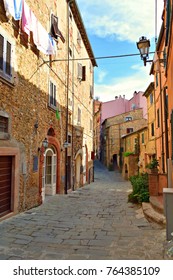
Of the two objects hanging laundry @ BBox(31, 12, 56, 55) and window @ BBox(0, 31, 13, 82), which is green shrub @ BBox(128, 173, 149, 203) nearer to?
window @ BBox(0, 31, 13, 82)

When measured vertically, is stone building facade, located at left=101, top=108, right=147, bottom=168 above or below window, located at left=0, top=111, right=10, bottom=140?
above

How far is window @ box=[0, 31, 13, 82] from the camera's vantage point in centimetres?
615

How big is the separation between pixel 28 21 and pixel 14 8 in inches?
41.5

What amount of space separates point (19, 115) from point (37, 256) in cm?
452

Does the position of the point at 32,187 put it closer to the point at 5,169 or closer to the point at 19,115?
the point at 5,169

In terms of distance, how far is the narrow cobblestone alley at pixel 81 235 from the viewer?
3945mm

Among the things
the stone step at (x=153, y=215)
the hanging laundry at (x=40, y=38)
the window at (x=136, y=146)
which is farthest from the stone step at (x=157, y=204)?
the window at (x=136, y=146)

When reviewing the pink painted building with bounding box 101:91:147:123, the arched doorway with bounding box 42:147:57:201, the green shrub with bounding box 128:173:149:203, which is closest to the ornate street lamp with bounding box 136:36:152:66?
the green shrub with bounding box 128:173:149:203

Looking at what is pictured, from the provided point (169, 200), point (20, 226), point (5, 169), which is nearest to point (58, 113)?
point (5, 169)

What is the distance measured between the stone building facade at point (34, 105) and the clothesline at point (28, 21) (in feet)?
0.11

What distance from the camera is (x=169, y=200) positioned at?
4602mm

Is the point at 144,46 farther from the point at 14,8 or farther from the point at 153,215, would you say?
the point at 153,215

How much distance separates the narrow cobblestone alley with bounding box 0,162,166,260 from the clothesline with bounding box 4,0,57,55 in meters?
5.89

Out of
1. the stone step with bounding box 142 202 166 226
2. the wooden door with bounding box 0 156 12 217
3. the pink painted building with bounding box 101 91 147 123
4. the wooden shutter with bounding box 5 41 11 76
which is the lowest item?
the stone step with bounding box 142 202 166 226
